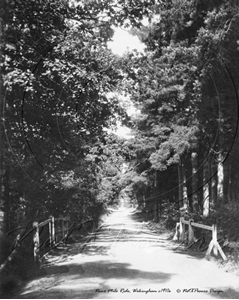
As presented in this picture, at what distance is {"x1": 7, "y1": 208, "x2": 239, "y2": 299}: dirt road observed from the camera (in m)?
7.06

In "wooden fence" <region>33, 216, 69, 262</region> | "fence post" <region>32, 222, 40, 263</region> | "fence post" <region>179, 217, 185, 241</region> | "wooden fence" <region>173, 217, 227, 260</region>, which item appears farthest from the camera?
"fence post" <region>179, 217, 185, 241</region>

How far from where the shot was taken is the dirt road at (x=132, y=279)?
7.06 m

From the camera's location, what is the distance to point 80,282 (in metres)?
8.04

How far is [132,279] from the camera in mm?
8367

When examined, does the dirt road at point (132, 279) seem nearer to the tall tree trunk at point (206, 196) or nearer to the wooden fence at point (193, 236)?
the wooden fence at point (193, 236)

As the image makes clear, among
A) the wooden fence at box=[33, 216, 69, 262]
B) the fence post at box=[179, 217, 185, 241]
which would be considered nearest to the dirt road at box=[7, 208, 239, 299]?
the wooden fence at box=[33, 216, 69, 262]

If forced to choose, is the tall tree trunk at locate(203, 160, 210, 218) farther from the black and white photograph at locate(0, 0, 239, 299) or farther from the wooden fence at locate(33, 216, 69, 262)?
the wooden fence at locate(33, 216, 69, 262)

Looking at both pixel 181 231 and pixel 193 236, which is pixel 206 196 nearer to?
pixel 181 231

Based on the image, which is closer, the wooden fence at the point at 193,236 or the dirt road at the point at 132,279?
the dirt road at the point at 132,279

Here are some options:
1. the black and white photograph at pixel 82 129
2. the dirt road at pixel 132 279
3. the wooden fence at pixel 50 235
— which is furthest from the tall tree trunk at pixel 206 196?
the dirt road at pixel 132 279

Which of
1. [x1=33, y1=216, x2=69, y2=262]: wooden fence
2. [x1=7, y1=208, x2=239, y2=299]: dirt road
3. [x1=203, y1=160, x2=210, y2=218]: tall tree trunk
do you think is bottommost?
[x1=7, y1=208, x2=239, y2=299]: dirt road

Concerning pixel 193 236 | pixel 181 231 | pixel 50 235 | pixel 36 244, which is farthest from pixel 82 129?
pixel 181 231

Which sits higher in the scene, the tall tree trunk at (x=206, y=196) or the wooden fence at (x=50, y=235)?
the tall tree trunk at (x=206, y=196)

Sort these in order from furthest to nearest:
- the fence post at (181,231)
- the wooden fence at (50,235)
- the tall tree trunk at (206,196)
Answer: the tall tree trunk at (206,196) < the fence post at (181,231) < the wooden fence at (50,235)
